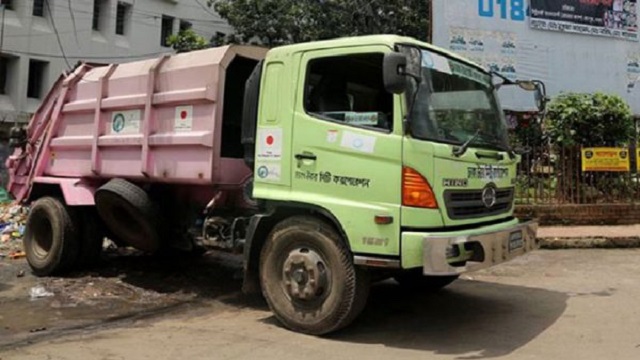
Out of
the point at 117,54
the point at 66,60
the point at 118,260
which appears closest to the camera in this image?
the point at 118,260

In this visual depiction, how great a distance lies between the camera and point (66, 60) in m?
24.9

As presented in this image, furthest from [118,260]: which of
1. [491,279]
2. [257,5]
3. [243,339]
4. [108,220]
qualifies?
[257,5]

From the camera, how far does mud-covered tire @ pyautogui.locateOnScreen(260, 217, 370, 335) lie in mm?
5262

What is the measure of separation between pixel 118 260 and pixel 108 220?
179 cm

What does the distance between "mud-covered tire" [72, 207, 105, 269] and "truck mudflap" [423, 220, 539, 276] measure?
4819 mm

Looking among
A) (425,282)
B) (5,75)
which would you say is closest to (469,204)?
(425,282)

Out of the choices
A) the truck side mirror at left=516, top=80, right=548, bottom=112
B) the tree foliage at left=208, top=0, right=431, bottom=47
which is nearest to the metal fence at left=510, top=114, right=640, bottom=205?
the truck side mirror at left=516, top=80, right=548, bottom=112

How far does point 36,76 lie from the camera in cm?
2564

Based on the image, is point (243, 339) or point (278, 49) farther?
point (278, 49)

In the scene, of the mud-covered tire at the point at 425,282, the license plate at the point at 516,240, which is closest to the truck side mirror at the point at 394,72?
the license plate at the point at 516,240

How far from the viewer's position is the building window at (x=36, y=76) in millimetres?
25422

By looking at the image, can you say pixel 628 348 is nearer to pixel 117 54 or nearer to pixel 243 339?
pixel 243 339

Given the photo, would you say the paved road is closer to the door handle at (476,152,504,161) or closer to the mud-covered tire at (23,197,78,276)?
the door handle at (476,152,504,161)

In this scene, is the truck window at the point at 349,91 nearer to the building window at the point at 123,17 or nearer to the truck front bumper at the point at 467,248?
the truck front bumper at the point at 467,248
